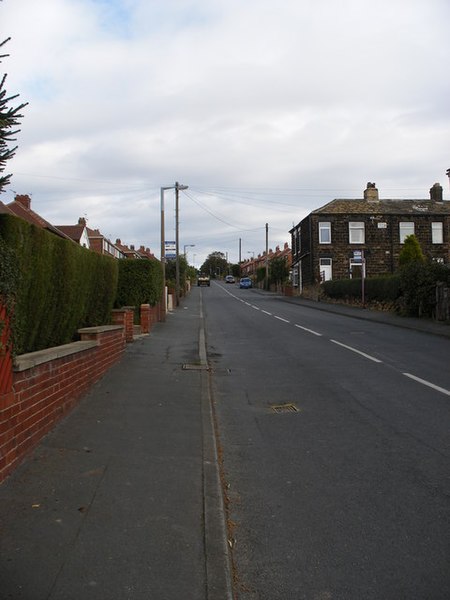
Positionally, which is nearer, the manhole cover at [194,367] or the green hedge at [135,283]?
the manhole cover at [194,367]

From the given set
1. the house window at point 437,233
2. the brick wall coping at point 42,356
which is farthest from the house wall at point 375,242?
the brick wall coping at point 42,356

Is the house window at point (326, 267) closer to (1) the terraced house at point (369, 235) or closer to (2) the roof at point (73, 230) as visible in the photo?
(1) the terraced house at point (369, 235)

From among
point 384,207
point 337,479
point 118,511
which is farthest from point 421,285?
point 384,207

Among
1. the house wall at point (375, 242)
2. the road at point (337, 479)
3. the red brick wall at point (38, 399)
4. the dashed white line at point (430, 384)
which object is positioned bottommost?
the road at point (337, 479)

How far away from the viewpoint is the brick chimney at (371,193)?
48188 mm

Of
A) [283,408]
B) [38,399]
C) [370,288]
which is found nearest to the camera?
[38,399]

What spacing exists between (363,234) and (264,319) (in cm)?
2324

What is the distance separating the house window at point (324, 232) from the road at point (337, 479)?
35.9 m

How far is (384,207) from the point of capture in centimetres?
4741

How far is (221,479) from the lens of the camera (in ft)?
16.6

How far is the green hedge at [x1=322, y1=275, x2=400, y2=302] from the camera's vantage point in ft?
92.4

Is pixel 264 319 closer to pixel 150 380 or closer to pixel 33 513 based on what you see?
pixel 150 380

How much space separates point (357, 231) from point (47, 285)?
137 ft

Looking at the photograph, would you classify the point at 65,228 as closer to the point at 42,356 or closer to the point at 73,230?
the point at 73,230
